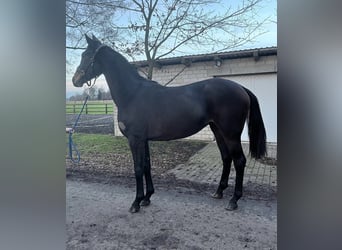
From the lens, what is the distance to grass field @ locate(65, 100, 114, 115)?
1774 mm

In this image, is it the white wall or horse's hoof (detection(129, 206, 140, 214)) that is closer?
the white wall

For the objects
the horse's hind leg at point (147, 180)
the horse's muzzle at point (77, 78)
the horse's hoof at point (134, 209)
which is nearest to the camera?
the horse's muzzle at point (77, 78)

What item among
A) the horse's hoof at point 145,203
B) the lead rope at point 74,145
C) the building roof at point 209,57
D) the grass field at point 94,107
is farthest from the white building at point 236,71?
the horse's hoof at point 145,203

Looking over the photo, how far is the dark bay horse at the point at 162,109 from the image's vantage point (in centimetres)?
188

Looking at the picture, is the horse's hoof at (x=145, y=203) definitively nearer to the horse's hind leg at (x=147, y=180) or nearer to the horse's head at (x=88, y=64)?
the horse's hind leg at (x=147, y=180)

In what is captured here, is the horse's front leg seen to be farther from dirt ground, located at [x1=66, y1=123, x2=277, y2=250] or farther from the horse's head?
the horse's head

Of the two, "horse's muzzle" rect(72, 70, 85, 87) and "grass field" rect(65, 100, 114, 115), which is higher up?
"horse's muzzle" rect(72, 70, 85, 87)

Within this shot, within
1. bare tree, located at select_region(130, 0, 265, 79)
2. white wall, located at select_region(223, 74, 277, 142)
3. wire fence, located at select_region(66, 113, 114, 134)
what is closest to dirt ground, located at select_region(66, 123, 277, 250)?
wire fence, located at select_region(66, 113, 114, 134)

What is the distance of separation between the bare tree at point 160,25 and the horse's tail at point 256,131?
1.49 ft
